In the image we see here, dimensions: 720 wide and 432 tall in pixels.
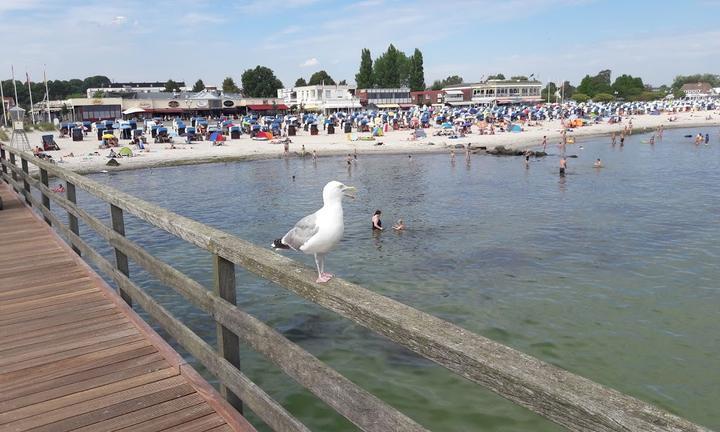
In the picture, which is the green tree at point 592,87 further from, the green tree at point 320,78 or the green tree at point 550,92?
the green tree at point 320,78

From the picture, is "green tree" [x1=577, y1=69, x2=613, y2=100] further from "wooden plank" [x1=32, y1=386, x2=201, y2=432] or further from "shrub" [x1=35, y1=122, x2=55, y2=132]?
"wooden plank" [x1=32, y1=386, x2=201, y2=432]

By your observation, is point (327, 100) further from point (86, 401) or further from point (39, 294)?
point (86, 401)

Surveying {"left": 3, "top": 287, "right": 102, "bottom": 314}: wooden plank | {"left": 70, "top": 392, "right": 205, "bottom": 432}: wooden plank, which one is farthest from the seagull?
{"left": 3, "top": 287, "right": 102, "bottom": 314}: wooden plank

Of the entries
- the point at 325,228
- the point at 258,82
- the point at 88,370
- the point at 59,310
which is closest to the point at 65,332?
the point at 59,310

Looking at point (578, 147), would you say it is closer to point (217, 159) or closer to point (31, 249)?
point (217, 159)

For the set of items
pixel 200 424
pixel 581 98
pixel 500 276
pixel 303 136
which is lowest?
pixel 500 276

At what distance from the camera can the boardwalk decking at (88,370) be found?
3424 millimetres

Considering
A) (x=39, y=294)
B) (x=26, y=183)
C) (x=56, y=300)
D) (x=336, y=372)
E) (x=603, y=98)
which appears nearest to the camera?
(x=336, y=372)

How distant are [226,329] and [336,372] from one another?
1.14 metres

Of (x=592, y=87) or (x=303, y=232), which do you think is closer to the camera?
(x=303, y=232)

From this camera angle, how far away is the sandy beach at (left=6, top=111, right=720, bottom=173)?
4009 centimetres

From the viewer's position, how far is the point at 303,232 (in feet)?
11.4

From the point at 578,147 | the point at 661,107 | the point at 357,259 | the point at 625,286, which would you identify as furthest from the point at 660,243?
the point at 661,107

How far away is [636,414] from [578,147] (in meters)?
56.3
